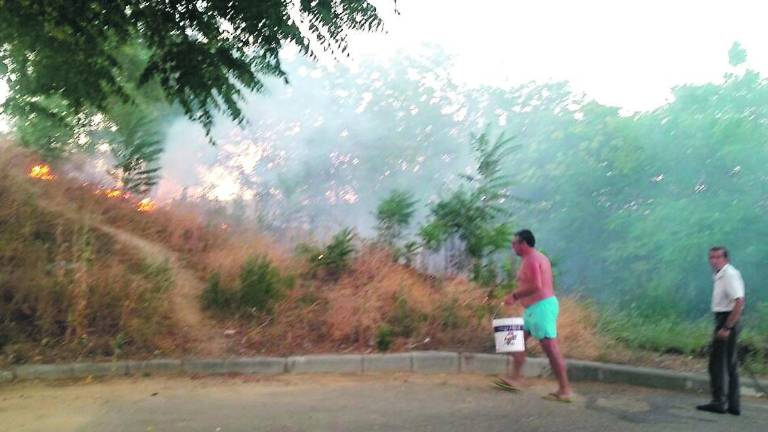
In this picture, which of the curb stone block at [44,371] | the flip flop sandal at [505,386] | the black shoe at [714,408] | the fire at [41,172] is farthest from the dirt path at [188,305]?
the black shoe at [714,408]

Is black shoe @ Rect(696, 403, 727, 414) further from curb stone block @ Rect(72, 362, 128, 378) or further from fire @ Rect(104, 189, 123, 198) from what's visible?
fire @ Rect(104, 189, 123, 198)

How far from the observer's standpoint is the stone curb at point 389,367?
6.09 metres

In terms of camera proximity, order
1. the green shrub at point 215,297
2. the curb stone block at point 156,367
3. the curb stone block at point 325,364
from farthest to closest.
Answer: the green shrub at point 215,297
the curb stone block at point 325,364
the curb stone block at point 156,367

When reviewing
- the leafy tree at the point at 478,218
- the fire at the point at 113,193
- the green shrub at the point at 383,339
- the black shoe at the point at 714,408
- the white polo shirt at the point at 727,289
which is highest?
the fire at the point at 113,193

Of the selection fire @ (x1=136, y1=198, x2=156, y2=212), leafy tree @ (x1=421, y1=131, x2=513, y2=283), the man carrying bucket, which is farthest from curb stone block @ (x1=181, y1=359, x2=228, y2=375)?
fire @ (x1=136, y1=198, x2=156, y2=212)

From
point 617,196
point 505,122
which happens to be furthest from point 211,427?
point 505,122

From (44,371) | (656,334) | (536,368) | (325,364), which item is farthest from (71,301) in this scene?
(656,334)

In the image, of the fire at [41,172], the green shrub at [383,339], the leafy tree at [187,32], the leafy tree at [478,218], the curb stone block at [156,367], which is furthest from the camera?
the fire at [41,172]

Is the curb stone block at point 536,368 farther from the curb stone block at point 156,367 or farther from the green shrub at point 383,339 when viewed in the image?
the curb stone block at point 156,367

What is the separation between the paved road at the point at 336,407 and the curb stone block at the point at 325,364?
0.70 ft

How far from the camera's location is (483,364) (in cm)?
685

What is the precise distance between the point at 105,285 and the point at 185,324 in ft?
2.89

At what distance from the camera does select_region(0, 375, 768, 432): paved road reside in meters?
4.58

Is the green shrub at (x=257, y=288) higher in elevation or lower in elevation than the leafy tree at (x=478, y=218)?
lower
